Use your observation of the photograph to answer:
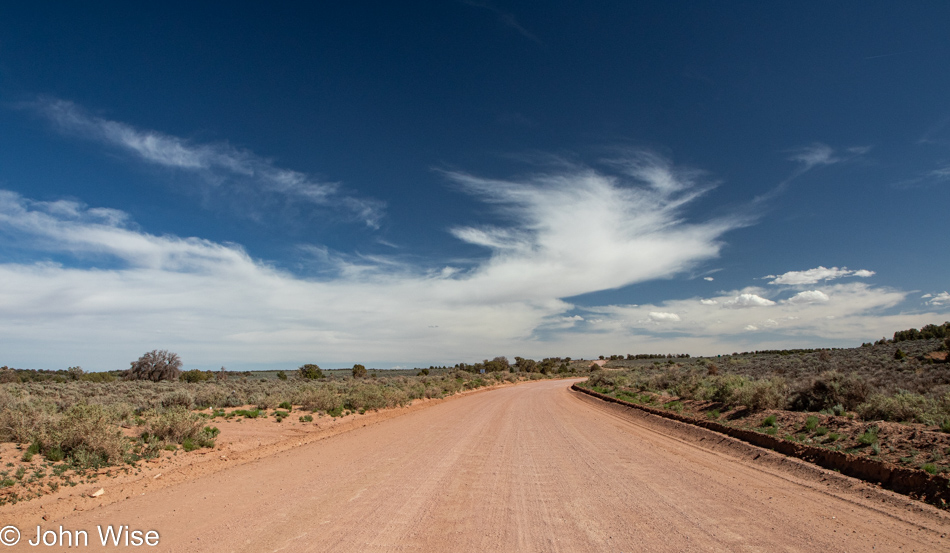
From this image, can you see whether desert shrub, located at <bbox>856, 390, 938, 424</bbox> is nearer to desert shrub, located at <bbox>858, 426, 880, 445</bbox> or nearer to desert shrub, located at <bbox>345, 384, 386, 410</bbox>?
desert shrub, located at <bbox>858, 426, 880, 445</bbox>

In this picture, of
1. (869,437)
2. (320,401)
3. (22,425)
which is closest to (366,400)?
(320,401)

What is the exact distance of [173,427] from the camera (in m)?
11.5

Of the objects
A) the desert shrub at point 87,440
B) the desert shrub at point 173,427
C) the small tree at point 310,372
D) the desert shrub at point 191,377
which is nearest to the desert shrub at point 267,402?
the desert shrub at point 173,427

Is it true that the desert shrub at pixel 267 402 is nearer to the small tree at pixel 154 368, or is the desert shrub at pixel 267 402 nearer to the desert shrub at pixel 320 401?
the desert shrub at pixel 320 401

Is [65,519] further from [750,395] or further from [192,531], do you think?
[750,395]

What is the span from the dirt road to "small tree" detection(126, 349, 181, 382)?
37171mm

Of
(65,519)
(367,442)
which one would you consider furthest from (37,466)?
(367,442)

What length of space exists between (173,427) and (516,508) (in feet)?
32.8

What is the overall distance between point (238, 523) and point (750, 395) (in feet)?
50.5

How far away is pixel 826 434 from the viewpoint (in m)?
10.0

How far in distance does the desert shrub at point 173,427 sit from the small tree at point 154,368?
3430 cm

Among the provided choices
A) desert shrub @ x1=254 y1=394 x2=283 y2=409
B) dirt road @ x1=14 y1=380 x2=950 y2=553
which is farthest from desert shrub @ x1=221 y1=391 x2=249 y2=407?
dirt road @ x1=14 y1=380 x2=950 y2=553

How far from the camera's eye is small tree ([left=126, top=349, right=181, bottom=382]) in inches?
1540

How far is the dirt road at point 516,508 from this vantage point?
514 cm
